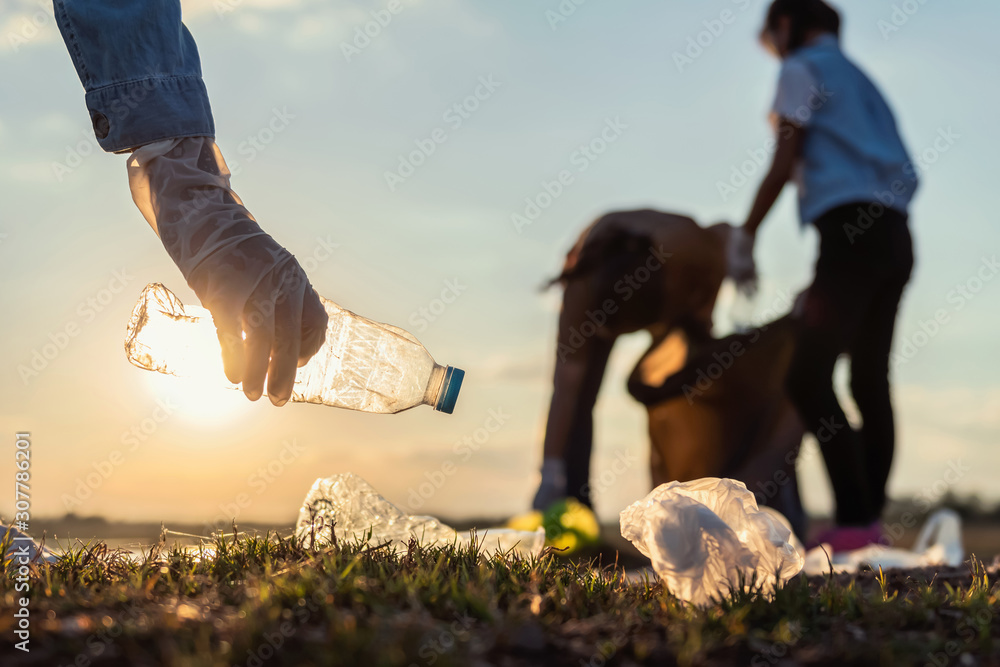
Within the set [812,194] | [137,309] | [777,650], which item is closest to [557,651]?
[777,650]

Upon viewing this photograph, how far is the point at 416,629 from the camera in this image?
1.53m

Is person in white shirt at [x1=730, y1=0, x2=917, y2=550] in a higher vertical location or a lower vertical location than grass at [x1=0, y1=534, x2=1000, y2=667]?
higher

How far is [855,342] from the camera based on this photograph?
216 inches

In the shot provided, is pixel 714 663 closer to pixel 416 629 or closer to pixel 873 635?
pixel 873 635

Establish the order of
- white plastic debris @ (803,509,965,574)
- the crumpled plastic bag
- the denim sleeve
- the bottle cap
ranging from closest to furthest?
1. the crumpled plastic bag
2. the denim sleeve
3. the bottle cap
4. white plastic debris @ (803,509,965,574)

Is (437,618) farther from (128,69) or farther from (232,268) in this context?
(128,69)

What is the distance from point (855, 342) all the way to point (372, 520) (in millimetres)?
4059

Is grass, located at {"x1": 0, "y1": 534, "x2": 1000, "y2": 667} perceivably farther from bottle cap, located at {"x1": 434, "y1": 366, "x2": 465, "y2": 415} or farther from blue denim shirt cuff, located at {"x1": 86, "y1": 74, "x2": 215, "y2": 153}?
blue denim shirt cuff, located at {"x1": 86, "y1": 74, "x2": 215, "y2": 153}

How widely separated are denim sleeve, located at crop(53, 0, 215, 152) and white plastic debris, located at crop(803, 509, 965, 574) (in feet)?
13.7

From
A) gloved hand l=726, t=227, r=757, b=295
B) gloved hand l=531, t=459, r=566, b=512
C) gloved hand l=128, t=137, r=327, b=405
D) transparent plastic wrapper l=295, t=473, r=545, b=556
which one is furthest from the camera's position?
gloved hand l=531, t=459, r=566, b=512

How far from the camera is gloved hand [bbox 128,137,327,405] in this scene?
256 cm

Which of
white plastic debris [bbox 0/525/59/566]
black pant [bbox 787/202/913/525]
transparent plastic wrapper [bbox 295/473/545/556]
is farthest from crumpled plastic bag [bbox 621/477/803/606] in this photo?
black pant [bbox 787/202/913/525]

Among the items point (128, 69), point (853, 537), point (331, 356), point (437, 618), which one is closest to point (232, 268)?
point (128, 69)

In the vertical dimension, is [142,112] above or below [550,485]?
above
